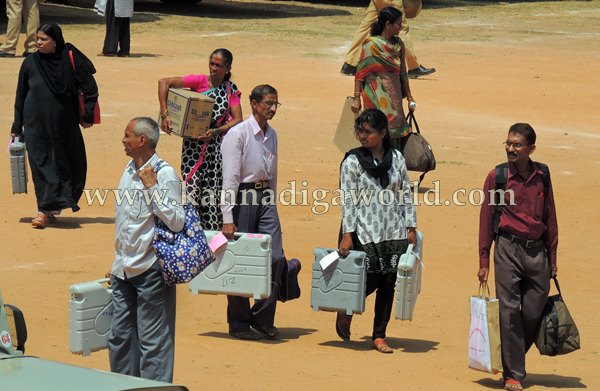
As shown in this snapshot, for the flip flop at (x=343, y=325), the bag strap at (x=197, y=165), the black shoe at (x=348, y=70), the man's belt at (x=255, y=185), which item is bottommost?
the flip flop at (x=343, y=325)

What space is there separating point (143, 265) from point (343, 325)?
2.51 m

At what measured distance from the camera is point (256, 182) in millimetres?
9406

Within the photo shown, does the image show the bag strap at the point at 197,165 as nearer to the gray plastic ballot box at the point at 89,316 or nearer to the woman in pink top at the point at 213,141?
the woman in pink top at the point at 213,141

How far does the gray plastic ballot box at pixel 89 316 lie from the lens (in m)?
7.37

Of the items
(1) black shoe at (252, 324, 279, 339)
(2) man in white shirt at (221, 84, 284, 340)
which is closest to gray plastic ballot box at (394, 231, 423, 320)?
(2) man in white shirt at (221, 84, 284, 340)

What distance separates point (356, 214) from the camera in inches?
359

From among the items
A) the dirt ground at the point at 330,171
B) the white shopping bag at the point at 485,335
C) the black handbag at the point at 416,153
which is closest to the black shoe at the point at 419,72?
the dirt ground at the point at 330,171

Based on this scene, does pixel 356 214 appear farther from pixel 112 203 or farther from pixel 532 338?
pixel 112 203

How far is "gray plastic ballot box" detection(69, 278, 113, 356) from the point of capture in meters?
7.37

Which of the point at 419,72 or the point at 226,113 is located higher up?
the point at 419,72

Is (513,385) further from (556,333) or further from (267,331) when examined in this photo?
(267,331)

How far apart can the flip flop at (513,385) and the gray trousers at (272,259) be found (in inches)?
68.7

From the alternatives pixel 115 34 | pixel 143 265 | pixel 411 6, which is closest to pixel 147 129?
pixel 143 265

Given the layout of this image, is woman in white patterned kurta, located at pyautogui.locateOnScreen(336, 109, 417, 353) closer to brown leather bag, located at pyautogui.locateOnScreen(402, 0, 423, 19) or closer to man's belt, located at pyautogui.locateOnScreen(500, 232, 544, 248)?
man's belt, located at pyautogui.locateOnScreen(500, 232, 544, 248)
